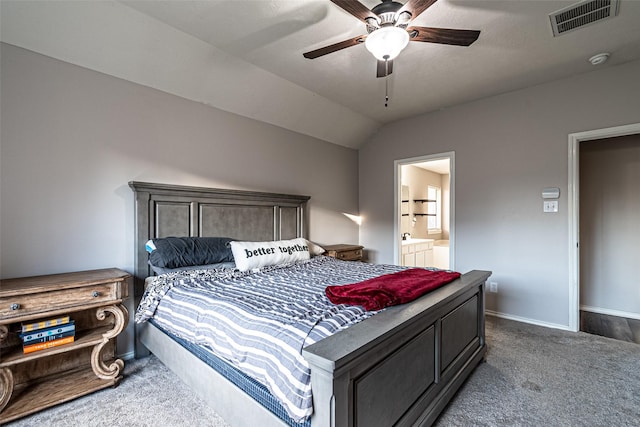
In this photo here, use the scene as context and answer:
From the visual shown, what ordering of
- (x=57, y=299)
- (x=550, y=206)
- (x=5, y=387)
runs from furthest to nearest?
(x=550, y=206) → (x=57, y=299) → (x=5, y=387)

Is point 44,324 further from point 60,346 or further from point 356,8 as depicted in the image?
point 356,8

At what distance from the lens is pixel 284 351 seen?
48.1 inches

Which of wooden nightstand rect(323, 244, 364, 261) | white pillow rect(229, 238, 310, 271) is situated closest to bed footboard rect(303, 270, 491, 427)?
white pillow rect(229, 238, 310, 271)

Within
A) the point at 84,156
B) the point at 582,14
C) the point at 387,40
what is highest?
the point at 582,14

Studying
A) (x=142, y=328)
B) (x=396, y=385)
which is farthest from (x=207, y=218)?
(x=396, y=385)

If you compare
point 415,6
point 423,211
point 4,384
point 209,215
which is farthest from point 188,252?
point 423,211

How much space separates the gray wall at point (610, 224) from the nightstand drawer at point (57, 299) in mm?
5321

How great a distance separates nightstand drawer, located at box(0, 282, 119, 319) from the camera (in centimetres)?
173

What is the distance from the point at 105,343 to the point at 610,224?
5.55 m

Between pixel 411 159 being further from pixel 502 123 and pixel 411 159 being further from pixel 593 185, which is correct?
pixel 593 185

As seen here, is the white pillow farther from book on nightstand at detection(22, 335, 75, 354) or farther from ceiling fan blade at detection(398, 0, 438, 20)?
ceiling fan blade at detection(398, 0, 438, 20)

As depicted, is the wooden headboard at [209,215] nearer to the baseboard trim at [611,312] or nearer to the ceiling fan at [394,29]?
the ceiling fan at [394,29]

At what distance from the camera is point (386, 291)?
1739 millimetres

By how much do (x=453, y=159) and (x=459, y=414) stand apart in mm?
3110
